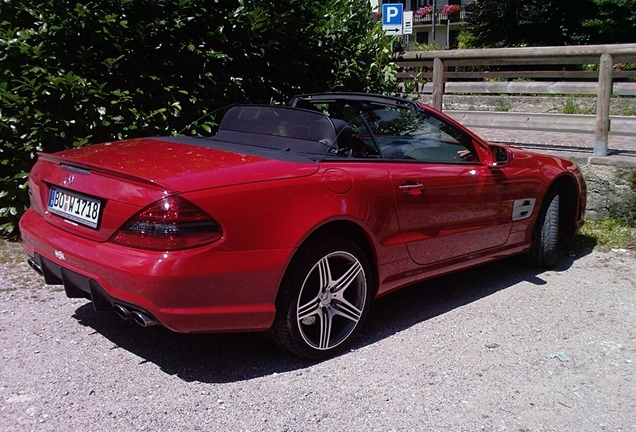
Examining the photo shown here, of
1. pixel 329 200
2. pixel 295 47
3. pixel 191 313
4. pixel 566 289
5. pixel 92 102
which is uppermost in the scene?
pixel 295 47

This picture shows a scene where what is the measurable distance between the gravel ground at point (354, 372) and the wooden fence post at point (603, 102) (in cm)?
233

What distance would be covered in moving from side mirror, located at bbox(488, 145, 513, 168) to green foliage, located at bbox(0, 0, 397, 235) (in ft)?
8.39

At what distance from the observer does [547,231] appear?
5.73 meters

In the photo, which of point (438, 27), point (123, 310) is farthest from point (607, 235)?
point (438, 27)

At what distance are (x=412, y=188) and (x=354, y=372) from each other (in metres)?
1.23

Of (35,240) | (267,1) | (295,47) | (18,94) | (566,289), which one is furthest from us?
(295,47)

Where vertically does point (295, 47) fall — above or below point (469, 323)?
above

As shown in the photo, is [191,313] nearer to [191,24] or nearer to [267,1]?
[191,24]

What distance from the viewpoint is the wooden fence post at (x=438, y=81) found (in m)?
8.00

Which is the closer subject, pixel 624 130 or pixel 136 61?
pixel 136 61

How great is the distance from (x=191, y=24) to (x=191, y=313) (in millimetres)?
Result: 3627

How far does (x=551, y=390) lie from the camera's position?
12.1 feet

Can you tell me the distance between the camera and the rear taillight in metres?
3.33

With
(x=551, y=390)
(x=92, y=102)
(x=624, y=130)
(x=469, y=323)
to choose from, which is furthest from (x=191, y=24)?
(x=624, y=130)
